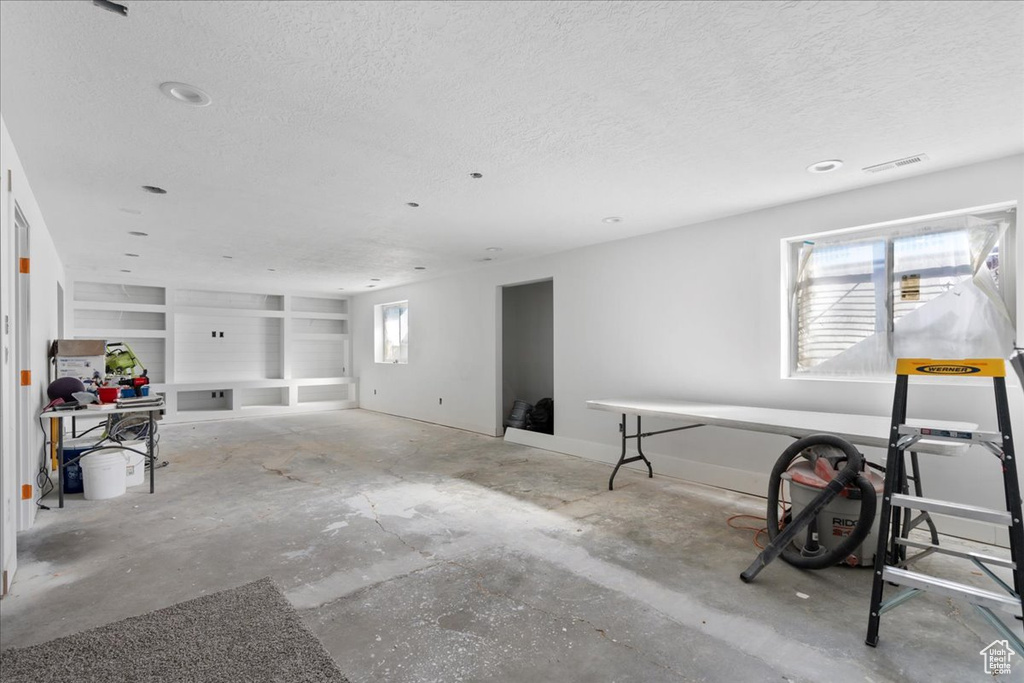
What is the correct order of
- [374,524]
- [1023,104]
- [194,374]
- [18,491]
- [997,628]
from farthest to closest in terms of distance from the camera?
1. [194,374]
2. [374,524]
3. [18,491]
4. [1023,104]
5. [997,628]

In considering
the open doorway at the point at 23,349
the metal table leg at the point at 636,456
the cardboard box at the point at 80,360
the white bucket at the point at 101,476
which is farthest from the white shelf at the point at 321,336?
the metal table leg at the point at 636,456

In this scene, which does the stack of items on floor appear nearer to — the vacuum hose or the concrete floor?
the concrete floor

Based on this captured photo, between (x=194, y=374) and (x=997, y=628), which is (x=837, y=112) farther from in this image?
(x=194, y=374)

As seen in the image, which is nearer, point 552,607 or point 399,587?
point 552,607

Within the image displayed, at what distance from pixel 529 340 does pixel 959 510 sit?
6.29 meters

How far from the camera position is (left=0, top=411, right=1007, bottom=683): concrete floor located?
1980mm

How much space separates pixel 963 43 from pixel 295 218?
187 inches

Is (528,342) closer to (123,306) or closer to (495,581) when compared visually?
(495,581)

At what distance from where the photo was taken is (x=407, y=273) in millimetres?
7719

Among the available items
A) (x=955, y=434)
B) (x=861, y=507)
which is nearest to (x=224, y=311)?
(x=861, y=507)

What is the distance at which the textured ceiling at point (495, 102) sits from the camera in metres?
1.82

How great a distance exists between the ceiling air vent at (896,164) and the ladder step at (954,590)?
2.63 meters

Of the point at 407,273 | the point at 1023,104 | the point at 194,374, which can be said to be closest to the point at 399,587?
the point at 1023,104

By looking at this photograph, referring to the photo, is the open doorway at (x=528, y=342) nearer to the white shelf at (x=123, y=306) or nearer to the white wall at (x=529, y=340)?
the white wall at (x=529, y=340)
